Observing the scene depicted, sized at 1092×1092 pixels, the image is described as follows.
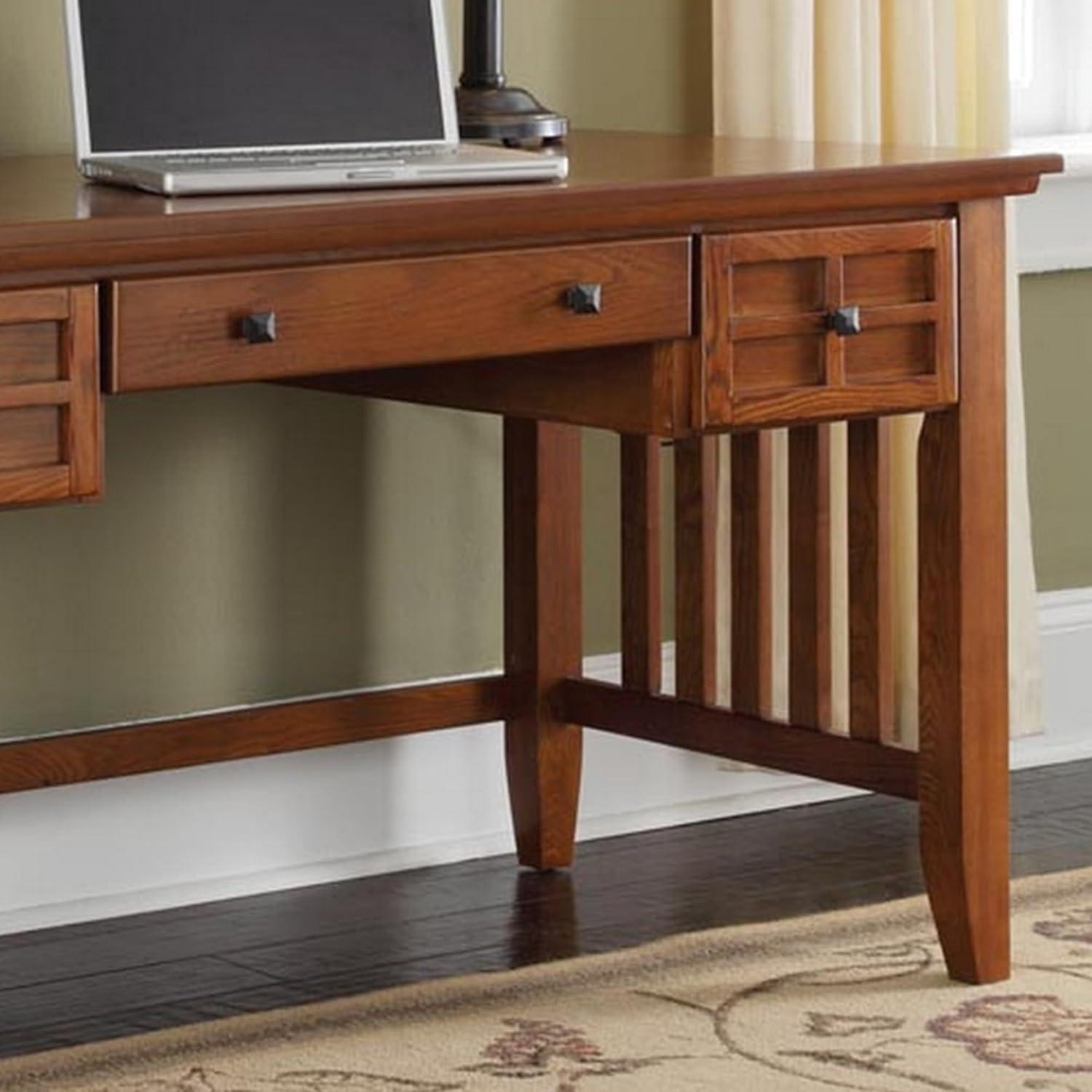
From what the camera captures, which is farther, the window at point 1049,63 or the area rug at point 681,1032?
the window at point 1049,63

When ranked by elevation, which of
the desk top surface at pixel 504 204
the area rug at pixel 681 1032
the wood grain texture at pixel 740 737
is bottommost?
the area rug at pixel 681 1032

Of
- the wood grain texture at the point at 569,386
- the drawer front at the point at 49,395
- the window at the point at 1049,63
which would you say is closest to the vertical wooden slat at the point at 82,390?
the drawer front at the point at 49,395

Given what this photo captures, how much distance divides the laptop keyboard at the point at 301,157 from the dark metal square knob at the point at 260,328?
177 millimetres

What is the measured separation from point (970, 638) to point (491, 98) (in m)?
0.68

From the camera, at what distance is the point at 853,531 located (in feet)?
9.25

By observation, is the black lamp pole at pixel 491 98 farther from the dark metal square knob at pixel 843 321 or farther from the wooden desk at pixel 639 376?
the dark metal square knob at pixel 843 321

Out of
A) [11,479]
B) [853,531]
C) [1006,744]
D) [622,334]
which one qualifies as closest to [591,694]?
[853,531]

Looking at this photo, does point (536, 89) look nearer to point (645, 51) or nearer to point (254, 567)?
point (645, 51)

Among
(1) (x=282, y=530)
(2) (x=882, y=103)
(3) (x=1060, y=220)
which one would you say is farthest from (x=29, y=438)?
(3) (x=1060, y=220)

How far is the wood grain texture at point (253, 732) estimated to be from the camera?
268 centimetres

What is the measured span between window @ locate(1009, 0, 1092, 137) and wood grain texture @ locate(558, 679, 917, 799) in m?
1.10

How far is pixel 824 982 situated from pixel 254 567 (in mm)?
753

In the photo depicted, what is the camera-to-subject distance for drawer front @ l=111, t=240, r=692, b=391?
2123 mm

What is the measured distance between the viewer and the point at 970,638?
2.58 meters
